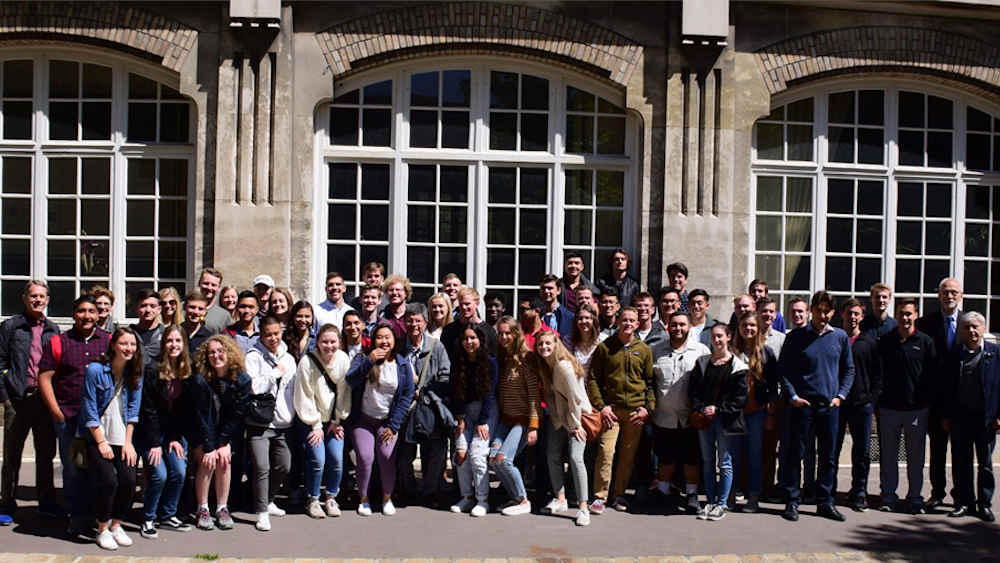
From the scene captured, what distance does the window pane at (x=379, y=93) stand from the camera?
1092cm

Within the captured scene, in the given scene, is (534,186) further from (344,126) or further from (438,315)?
(438,315)

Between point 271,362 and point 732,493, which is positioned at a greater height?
point 271,362

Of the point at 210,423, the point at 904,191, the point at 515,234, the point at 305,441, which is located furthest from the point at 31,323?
the point at 904,191

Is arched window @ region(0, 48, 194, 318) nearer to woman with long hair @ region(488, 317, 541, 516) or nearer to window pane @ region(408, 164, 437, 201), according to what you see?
window pane @ region(408, 164, 437, 201)

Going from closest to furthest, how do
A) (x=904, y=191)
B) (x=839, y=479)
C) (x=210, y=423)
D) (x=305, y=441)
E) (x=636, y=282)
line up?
1. (x=210, y=423)
2. (x=305, y=441)
3. (x=839, y=479)
4. (x=636, y=282)
5. (x=904, y=191)

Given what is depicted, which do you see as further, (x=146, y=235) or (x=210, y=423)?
(x=146, y=235)

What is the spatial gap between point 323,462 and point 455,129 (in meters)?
4.42

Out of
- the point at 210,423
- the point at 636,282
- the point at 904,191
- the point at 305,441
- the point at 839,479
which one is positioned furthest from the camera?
the point at 904,191

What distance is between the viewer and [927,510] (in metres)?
8.20

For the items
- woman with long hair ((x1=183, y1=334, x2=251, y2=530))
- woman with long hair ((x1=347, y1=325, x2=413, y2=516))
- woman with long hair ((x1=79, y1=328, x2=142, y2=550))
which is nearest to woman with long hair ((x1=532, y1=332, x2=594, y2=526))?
woman with long hair ((x1=347, y1=325, x2=413, y2=516))

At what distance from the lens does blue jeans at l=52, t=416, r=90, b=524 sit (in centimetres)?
699

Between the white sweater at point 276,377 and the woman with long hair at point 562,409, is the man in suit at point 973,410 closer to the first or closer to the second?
the woman with long hair at point 562,409

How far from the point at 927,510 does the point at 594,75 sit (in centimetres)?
523

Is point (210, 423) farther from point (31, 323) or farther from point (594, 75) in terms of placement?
point (594, 75)
